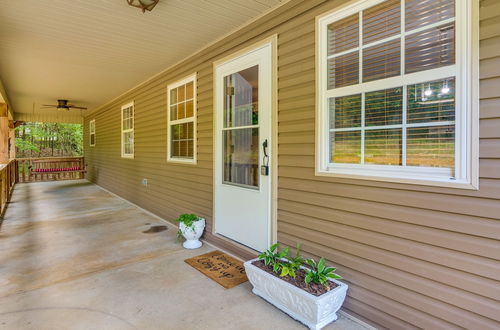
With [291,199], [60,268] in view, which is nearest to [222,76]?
[291,199]

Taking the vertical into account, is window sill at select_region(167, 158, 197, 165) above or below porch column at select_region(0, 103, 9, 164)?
below

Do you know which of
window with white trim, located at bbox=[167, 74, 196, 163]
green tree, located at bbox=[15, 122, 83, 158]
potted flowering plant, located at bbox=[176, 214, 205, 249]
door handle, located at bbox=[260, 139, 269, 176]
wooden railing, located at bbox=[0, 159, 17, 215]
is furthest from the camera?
green tree, located at bbox=[15, 122, 83, 158]

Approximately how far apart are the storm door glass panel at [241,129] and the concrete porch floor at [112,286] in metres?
1.08

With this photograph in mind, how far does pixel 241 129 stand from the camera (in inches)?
125

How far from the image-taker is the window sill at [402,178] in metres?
1.57

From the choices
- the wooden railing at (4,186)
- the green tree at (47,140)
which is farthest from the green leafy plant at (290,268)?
the green tree at (47,140)

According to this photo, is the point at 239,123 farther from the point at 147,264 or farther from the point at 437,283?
the point at 437,283

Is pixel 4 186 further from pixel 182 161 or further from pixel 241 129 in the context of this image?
pixel 241 129

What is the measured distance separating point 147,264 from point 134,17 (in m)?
2.64

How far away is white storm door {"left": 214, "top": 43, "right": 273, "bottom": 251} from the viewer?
2811 mm

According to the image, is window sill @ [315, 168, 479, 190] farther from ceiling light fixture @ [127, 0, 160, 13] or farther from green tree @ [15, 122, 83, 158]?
green tree @ [15, 122, 83, 158]

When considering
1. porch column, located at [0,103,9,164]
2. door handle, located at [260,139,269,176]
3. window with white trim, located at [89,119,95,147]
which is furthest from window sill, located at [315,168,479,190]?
window with white trim, located at [89,119,95,147]

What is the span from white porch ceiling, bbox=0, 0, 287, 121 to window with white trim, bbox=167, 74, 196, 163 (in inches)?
17.1

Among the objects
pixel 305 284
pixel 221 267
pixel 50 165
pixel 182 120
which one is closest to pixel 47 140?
pixel 50 165
